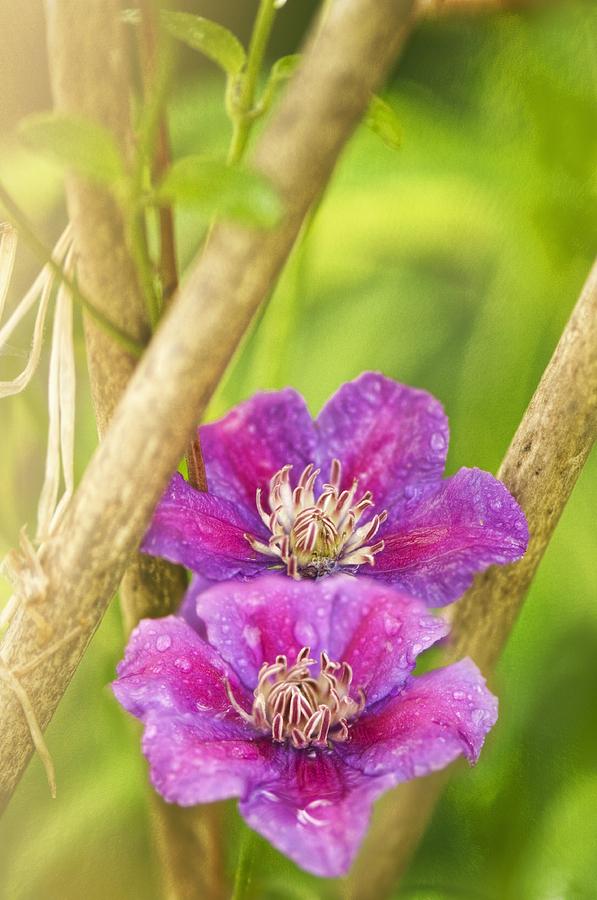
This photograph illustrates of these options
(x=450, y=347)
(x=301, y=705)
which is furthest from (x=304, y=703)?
(x=450, y=347)

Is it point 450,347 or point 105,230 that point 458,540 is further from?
point 450,347

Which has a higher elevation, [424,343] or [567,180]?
[567,180]

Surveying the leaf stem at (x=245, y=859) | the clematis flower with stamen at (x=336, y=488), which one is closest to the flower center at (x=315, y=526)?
the clematis flower with stamen at (x=336, y=488)

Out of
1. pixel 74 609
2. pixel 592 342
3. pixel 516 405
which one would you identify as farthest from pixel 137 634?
pixel 516 405

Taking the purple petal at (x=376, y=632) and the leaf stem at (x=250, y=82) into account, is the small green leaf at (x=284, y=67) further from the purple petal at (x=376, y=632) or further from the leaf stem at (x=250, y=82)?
the purple petal at (x=376, y=632)

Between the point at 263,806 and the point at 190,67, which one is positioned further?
the point at 190,67

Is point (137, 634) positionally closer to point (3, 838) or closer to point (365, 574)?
point (365, 574)
